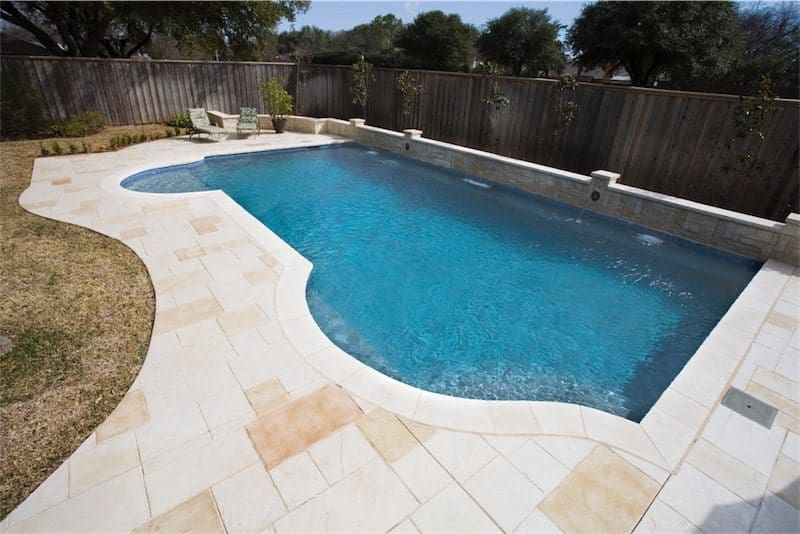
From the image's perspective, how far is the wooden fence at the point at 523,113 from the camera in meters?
6.38

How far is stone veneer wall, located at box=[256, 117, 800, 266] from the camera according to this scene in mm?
5465

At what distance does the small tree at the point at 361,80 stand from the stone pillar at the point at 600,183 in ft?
28.6

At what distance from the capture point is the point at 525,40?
25469 millimetres

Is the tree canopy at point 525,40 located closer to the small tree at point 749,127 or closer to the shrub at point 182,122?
the shrub at point 182,122

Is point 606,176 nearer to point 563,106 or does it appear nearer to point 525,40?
point 563,106

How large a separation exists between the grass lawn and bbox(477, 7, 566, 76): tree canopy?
27378 mm

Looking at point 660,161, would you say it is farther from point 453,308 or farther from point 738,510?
point 738,510

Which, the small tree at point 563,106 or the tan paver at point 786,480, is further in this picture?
the small tree at point 563,106

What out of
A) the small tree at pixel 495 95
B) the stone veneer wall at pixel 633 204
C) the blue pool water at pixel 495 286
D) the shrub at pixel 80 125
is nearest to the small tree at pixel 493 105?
the small tree at pixel 495 95

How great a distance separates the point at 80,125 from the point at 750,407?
1465 cm

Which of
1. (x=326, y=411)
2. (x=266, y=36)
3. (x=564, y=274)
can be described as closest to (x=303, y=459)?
(x=326, y=411)

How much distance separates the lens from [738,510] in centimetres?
229

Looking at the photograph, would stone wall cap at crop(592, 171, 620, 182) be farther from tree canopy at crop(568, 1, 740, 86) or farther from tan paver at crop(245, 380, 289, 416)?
tree canopy at crop(568, 1, 740, 86)

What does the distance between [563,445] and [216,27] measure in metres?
15.9
